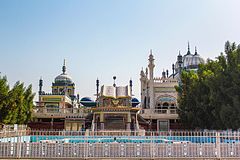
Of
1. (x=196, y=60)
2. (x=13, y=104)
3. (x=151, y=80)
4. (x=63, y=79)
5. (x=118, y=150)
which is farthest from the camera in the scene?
(x=63, y=79)

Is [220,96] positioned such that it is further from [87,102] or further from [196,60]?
[87,102]

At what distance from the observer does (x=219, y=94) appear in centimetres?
1988

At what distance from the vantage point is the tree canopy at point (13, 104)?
23719 mm

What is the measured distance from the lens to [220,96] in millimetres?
19906

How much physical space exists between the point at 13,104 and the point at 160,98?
21.6m

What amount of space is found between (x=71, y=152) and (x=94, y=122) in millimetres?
17614

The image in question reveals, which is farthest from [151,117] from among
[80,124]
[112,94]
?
[80,124]

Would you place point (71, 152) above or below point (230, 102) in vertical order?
below

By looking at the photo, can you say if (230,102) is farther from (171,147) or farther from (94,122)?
(94,122)

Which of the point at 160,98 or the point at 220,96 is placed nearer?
the point at 220,96

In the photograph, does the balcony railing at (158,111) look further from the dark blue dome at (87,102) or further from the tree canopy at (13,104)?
the dark blue dome at (87,102)

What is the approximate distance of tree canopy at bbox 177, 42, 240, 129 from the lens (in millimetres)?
18641

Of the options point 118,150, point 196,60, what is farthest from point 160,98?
point 118,150

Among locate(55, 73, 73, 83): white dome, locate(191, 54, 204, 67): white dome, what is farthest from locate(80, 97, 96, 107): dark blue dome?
locate(191, 54, 204, 67): white dome
